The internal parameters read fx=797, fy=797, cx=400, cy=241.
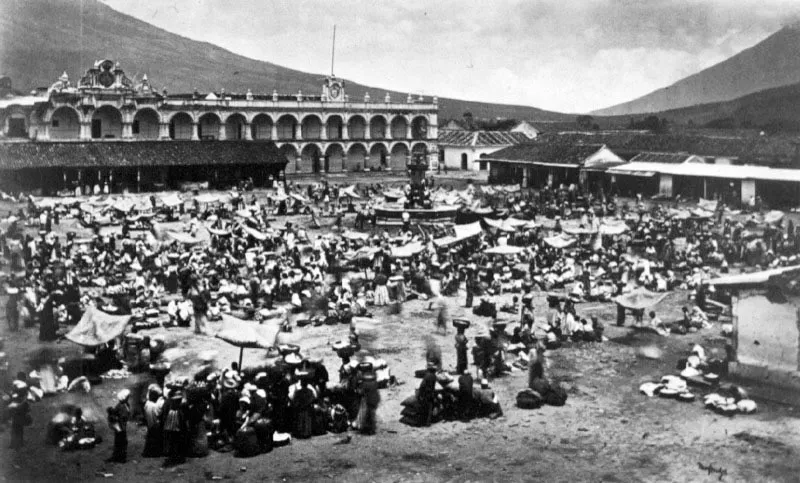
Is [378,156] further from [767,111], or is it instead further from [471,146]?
[767,111]

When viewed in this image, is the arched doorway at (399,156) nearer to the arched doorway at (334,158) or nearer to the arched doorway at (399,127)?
the arched doorway at (399,127)

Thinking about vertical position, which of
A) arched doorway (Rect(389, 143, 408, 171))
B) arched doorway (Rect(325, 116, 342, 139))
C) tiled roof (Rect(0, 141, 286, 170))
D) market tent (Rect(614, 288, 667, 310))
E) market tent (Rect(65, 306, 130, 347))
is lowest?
market tent (Rect(65, 306, 130, 347))

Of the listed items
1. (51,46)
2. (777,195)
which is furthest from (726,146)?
(51,46)

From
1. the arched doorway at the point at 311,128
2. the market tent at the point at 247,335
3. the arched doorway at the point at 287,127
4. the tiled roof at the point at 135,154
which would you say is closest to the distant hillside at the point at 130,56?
the arched doorway at the point at 311,128

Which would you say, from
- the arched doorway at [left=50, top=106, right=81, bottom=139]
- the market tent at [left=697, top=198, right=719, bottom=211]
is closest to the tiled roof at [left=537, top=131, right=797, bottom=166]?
the market tent at [left=697, top=198, right=719, bottom=211]

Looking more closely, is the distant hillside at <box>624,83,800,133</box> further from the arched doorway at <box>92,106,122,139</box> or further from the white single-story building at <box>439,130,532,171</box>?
the arched doorway at <box>92,106,122,139</box>
